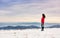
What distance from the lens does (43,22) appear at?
1892 centimetres

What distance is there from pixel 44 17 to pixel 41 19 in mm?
408

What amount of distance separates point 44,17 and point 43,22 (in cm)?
54

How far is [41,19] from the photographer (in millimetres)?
18953

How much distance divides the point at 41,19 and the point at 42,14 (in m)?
0.59

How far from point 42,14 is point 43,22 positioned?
2.78 ft

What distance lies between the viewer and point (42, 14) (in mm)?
18641

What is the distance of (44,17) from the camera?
18734mm

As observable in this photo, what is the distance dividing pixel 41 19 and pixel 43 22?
1.18ft
